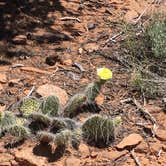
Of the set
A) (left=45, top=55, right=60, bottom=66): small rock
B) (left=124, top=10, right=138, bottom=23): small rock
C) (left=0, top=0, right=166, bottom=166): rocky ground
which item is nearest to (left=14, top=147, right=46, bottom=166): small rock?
(left=0, top=0, right=166, bottom=166): rocky ground

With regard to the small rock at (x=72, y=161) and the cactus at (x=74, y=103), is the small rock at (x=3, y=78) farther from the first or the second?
the small rock at (x=72, y=161)

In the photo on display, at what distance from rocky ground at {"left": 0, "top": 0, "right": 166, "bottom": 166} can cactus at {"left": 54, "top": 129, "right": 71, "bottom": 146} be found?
0.09 metres

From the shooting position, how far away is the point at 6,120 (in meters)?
3.73

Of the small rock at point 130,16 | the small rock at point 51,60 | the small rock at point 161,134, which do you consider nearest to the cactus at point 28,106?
the small rock at point 51,60

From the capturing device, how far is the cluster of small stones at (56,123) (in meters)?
3.63

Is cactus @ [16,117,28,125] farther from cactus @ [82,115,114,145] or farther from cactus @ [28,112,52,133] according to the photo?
cactus @ [82,115,114,145]

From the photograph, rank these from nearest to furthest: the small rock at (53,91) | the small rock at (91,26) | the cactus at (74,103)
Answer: the cactus at (74,103)
the small rock at (53,91)
the small rock at (91,26)

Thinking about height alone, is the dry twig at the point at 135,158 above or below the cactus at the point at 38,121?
below

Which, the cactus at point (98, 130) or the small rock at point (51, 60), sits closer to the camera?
the cactus at point (98, 130)

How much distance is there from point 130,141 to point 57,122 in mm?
515

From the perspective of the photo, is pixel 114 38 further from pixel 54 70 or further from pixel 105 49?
pixel 54 70

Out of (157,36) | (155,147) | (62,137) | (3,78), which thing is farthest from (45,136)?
(157,36)

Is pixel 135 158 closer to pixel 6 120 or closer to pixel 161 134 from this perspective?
pixel 161 134

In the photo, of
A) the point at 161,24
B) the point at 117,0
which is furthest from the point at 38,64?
the point at 117,0
